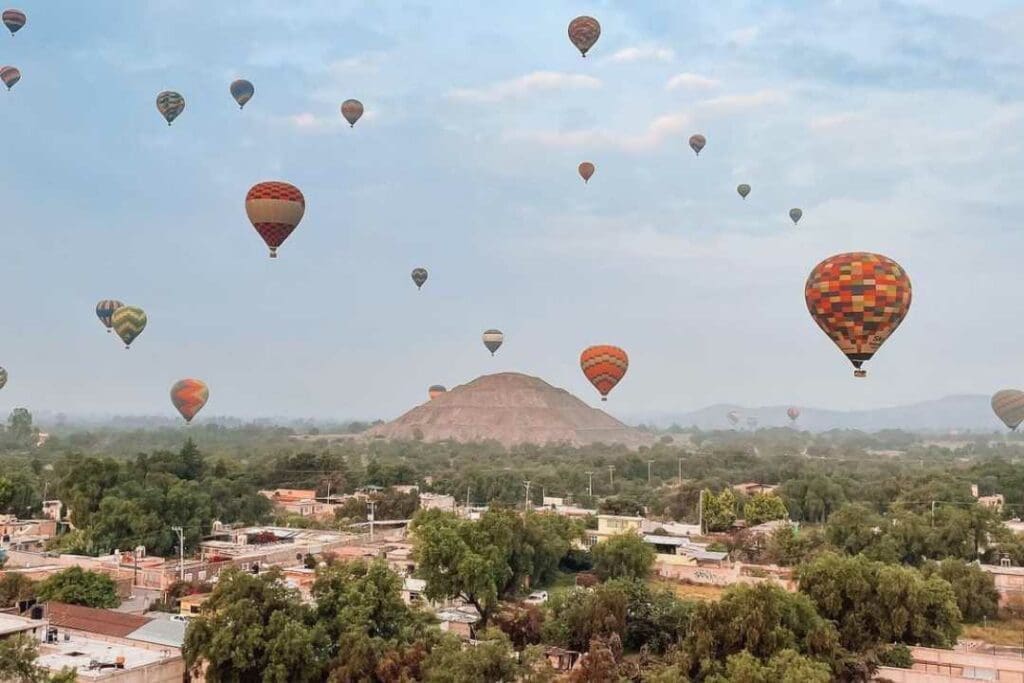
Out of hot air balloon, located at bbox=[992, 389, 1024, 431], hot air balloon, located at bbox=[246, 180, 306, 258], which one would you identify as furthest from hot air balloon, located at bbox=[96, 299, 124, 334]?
hot air balloon, located at bbox=[992, 389, 1024, 431]

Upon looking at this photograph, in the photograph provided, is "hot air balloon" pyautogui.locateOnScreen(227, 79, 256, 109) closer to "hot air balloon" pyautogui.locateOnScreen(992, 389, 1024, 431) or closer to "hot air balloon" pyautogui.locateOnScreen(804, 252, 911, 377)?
"hot air balloon" pyautogui.locateOnScreen(804, 252, 911, 377)

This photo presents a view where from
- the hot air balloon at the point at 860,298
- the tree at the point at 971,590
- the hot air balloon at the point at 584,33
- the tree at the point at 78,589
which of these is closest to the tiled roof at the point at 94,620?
the tree at the point at 78,589

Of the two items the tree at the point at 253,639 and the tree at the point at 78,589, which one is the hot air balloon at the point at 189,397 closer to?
the tree at the point at 78,589

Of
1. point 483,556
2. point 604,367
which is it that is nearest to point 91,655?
point 483,556

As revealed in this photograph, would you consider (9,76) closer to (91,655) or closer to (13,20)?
(13,20)

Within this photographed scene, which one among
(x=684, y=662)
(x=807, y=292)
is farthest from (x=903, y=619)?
(x=807, y=292)

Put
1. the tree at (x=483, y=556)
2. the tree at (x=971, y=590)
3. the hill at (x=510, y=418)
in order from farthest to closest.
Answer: the hill at (x=510, y=418)
the tree at (x=971, y=590)
the tree at (x=483, y=556)

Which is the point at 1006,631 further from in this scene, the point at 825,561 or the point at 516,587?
the point at 516,587
